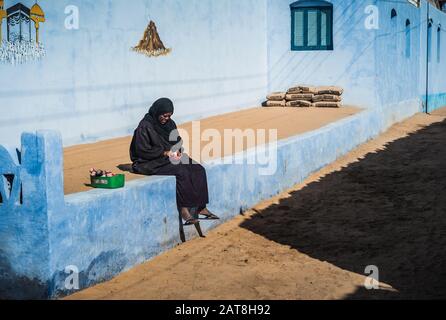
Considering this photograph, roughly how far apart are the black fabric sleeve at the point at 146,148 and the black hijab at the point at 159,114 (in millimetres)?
204

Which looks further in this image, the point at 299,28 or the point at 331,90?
the point at 299,28

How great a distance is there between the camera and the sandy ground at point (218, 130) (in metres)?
8.47

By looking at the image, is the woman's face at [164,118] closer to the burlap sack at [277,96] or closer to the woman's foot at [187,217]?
the woman's foot at [187,217]

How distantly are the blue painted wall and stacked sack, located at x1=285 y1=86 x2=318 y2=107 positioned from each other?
1.33m

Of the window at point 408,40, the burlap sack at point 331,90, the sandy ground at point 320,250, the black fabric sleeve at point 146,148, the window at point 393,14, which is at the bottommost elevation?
the sandy ground at point 320,250

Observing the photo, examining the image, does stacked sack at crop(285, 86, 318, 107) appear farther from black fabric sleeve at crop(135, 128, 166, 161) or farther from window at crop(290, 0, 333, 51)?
black fabric sleeve at crop(135, 128, 166, 161)

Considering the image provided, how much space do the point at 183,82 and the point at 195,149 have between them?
10.1 feet

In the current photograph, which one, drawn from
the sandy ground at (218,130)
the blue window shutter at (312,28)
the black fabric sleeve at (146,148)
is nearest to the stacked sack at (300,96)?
the sandy ground at (218,130)

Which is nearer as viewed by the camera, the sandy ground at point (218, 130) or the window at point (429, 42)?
the sandy ground at point (218, 130)

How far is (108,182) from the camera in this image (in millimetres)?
6336

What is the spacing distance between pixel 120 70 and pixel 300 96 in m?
6.92

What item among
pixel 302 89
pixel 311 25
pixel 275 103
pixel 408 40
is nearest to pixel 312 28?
pixel 311 25

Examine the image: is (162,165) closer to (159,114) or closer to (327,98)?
(159,114)
